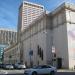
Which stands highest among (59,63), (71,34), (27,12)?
(27,12)

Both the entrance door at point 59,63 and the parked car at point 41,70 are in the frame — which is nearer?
the parked car at point 41,70

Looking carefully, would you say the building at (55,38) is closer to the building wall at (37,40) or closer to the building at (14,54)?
the building wall at (37,40)

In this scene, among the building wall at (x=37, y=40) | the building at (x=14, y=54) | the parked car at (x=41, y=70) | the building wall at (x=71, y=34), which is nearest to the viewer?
the parked car at (x=41, y=70)

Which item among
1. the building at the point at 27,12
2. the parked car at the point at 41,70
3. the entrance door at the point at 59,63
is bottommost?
the parked car at the point at 41,70

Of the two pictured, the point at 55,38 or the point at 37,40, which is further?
the point at 37,40

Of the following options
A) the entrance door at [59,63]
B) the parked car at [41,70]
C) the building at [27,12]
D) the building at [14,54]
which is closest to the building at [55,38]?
the entrance door at [59,63]

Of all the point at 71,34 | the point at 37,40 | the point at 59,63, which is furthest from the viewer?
the point at 37,40

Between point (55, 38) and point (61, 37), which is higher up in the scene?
point (55, 38)

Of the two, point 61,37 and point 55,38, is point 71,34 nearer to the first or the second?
point 61,37

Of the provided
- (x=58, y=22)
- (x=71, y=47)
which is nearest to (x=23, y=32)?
(x=58, y=22)

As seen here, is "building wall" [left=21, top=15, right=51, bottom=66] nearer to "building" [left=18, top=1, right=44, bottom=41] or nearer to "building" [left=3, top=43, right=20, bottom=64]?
"building" [left=3, top=43, right=20, bottom=64]

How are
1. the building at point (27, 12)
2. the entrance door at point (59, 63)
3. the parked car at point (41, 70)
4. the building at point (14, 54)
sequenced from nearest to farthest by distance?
the parked car at point (41, 70)
the entrance door at point (59, 63)
the building at point (14, 54)
the building at point (27, 12)

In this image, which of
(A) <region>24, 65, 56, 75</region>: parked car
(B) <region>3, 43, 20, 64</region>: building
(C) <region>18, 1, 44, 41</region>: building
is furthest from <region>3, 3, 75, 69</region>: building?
(C) <region>18, 1, 44, 41</region>: building

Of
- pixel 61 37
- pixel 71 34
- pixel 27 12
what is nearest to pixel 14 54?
pixel 27 12
